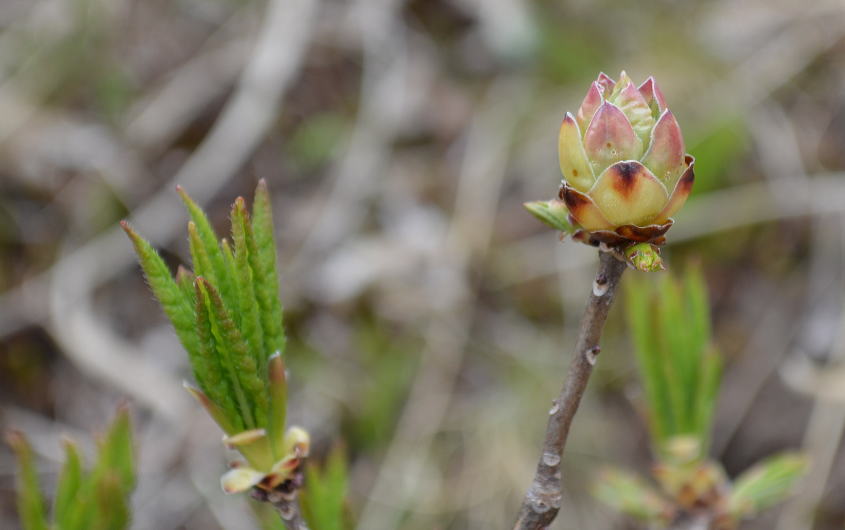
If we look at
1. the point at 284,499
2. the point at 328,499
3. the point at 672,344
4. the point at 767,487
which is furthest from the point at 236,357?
the point at 767,487

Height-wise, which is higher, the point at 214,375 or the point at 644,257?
the point at 644,257

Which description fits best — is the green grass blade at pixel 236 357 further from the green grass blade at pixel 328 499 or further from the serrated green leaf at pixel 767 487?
the serrated green leaf at pixel 767 487

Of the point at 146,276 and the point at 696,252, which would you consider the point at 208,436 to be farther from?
the point at 146,276

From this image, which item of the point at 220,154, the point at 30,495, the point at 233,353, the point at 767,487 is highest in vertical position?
the point at 220,154

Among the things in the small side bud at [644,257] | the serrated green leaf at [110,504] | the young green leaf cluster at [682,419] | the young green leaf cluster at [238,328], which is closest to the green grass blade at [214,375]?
the young green leaf cluster at [238,328]

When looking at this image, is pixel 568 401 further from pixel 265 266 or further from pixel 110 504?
pixel 110 504

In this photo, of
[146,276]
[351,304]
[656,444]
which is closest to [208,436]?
[351,304]

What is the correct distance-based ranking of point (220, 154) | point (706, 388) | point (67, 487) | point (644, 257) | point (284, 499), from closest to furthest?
1. point (644, 257)
2. point (284, 499)
3. point (67, 487)
4. point (706, 388)
5. point (220, 154)
